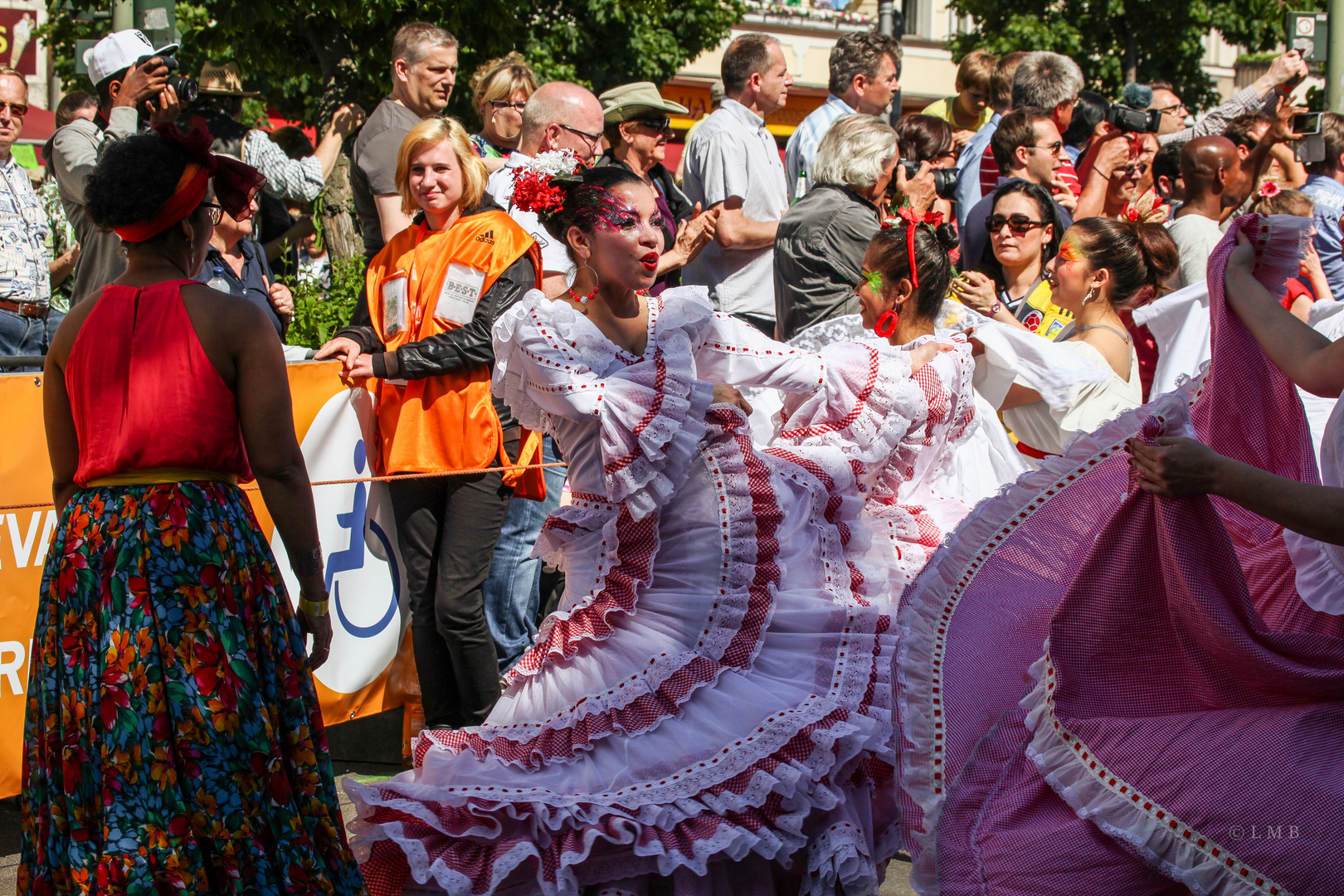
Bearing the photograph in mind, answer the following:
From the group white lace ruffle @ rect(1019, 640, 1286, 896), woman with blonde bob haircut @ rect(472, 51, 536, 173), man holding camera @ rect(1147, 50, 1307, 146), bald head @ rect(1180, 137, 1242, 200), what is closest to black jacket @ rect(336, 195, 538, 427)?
woman with blonde bob haircut @ rect(472, 51, 536, 173)

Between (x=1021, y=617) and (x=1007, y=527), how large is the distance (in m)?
0.25

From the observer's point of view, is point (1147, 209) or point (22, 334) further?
point (1147, 209)

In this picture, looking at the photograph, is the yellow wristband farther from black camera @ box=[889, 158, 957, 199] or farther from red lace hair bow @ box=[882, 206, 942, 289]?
black camera @ box=[889, 158, 957, 199]

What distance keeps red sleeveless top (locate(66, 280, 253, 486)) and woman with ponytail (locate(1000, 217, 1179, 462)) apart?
3.04m

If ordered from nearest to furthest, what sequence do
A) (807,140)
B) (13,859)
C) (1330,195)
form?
(13,859), (807,140), (1330,195)

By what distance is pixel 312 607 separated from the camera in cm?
309

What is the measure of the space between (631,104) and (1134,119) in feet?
11.2

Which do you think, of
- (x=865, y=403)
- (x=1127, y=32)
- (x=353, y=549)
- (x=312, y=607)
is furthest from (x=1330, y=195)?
(x=1127, y=32)

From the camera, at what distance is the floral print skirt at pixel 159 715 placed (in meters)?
2.70

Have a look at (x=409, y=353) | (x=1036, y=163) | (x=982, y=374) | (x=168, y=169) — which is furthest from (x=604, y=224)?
(x=1036, y=163)

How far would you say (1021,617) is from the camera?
2.92 meters

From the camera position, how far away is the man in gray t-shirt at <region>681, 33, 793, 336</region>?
20.9 ft

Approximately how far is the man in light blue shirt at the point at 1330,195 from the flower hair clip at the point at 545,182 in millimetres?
4991

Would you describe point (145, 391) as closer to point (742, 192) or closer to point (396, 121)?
point (396, 121)
